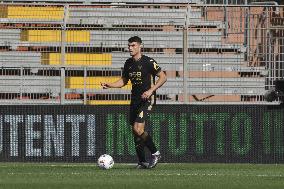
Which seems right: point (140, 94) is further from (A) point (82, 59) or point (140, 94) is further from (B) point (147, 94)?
(A) point (82, 59)

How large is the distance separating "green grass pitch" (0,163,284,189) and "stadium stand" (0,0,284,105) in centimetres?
430

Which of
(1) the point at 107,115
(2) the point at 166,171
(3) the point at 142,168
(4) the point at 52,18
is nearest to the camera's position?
(2) the point at 166,171

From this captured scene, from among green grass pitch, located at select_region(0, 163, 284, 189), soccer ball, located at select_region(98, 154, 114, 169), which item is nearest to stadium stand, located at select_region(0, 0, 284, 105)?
soccer ball, located at select_region(98, 154, 114, 169)

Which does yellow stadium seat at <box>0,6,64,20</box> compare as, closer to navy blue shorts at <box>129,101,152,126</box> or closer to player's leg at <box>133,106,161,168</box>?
navy blue shorts at <box>129,101,152,126</box>

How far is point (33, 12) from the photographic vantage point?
2014 cm

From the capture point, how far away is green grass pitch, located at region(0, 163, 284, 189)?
10.4 m

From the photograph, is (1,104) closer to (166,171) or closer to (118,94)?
(118,94)

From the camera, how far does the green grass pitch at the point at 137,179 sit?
34.0ft

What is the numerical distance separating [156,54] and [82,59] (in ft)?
4.99

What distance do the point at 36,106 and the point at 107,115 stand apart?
4.38ft

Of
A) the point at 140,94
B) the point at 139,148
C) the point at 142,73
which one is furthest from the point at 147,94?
the point at 139,148

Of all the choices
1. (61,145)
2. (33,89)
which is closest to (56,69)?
(33,89)

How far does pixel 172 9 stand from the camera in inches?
815

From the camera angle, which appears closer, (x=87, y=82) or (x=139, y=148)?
(x=139, y=148)
